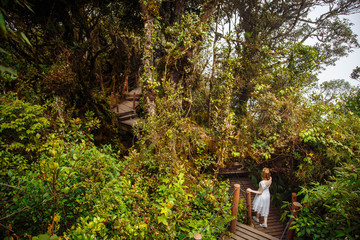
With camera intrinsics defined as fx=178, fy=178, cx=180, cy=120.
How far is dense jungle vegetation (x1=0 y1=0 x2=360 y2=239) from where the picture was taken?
8.35ft

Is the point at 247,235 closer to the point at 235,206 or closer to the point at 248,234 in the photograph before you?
the point at 248,234

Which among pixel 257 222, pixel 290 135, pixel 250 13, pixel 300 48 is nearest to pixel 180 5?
pixel 250 13

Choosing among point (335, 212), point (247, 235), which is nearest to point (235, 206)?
point (247, 235)

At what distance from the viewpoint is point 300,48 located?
7.84 metres

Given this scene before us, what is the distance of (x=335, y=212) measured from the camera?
3359mm

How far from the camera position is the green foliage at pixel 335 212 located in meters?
3.03

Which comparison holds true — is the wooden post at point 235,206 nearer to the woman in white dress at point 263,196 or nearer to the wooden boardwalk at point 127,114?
the woman in white dress at point 263,196

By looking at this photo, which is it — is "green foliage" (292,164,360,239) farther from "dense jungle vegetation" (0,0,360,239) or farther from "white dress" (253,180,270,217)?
"white dress" (253,180,270,217)

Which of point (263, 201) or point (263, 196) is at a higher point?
point (263, 196)

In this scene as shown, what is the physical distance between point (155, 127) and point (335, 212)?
415 cm

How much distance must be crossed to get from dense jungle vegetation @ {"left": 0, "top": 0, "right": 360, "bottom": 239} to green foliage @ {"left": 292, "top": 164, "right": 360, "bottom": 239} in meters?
0.03

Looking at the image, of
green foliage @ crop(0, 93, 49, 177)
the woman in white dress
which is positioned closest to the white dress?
the woman in white dress

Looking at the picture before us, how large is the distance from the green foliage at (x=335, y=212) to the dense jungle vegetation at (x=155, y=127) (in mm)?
27

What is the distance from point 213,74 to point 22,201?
7.07m
